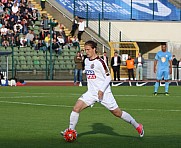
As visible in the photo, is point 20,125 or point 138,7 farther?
point 138,7

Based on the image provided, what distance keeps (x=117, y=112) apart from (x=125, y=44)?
3578cm

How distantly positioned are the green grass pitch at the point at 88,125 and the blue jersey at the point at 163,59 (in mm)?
3321

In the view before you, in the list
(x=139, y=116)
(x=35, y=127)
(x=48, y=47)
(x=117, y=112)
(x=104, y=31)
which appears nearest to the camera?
(x=117, y=112)

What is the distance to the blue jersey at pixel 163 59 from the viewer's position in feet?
92.1

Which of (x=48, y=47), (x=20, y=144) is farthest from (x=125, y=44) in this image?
(x=20, y=144)

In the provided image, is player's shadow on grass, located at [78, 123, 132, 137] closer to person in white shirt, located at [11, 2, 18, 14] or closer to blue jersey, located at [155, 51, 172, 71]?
blue jersey, located at [155, 51, 172, 71]

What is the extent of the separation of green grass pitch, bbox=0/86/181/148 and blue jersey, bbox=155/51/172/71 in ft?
10.9

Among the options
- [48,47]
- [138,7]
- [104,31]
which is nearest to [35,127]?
[48,47]

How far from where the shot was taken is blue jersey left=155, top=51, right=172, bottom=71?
28078 mm

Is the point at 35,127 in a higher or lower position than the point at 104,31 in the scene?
lower

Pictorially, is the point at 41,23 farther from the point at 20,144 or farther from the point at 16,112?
the point at 20,144

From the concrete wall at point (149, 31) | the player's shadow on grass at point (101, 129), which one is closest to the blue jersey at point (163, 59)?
the player's shadow on grass at point (101, 129)

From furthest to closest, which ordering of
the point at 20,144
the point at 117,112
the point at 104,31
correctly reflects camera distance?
the point at 104,31, the point at 117,112, the point at 20,144

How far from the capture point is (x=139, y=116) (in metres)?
18.9
